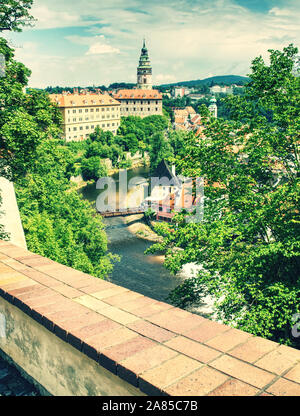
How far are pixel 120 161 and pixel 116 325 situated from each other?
71993 mm

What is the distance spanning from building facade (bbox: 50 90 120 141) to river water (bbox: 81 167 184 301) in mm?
44553

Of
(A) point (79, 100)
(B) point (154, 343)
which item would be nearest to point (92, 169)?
(A) point (79, 100)

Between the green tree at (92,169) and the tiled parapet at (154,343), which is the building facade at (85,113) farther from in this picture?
the tiled parapet at (154,343)

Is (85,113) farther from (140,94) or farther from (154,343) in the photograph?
(154,343)

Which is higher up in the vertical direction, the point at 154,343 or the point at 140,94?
the point at 140,94

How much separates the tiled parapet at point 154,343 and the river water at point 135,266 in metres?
19.1

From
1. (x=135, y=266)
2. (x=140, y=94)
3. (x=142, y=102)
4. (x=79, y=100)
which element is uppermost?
(x=140, y=94)

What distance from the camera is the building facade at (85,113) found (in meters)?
84.6

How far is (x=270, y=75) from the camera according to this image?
11.0 m

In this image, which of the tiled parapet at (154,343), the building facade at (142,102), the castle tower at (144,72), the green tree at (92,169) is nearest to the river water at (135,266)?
the green tree at (92,169)

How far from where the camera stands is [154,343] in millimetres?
2918

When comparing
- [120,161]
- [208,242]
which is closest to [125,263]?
[208,242]

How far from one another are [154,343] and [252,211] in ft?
25.7

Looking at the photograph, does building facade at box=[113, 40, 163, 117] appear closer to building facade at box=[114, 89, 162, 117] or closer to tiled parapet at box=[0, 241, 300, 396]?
building facade at box=[114, 89, 162, 117]
